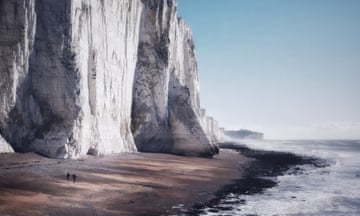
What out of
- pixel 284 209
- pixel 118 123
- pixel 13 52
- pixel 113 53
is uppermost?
pixel 113 53

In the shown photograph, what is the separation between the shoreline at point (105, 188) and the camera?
10.9m

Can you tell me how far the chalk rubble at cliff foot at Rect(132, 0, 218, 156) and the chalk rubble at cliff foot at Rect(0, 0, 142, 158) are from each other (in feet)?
27.7

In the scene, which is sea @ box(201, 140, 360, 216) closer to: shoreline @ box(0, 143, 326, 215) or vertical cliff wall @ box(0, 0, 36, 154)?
shoreline @ box(0, 143, 326, 215)

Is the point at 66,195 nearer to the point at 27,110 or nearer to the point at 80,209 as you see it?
the point at 80,209

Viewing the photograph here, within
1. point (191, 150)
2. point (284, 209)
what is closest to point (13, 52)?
point (284, 209)

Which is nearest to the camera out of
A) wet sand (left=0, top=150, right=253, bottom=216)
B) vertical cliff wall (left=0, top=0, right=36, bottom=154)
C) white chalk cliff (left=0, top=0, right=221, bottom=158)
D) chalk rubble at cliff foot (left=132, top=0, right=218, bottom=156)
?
wet sand (left=0, top=150, right=253, bottom=216)

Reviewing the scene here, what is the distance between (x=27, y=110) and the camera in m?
19.1

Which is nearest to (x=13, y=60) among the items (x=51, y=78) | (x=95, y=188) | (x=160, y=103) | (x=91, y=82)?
(x=51, y=78)

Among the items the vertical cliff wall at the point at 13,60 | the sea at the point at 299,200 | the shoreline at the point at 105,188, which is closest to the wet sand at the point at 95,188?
the shoreline at the point at 105,188

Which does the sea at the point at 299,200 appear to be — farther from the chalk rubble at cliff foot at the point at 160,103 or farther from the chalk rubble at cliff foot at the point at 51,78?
the chalk rubble at cliff foot at the point at 160,103

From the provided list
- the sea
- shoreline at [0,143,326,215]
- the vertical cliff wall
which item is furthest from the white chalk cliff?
the sea

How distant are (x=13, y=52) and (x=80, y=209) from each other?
10865 millimetres

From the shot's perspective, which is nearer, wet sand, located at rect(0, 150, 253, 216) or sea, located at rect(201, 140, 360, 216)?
wet sand, located at rect(0, 150, 253, 216)

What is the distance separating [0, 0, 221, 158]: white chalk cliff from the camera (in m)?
18.5
